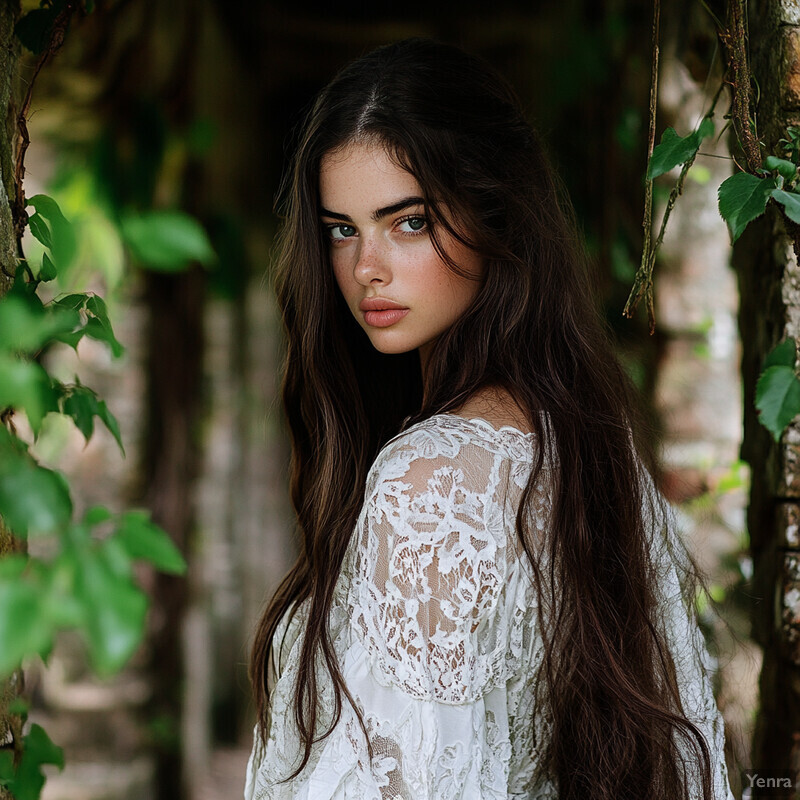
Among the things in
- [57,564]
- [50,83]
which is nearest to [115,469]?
[50,83]

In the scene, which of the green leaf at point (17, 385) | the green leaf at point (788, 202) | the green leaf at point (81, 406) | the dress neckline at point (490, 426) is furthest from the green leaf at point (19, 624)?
the green leaf at point (788, 202)

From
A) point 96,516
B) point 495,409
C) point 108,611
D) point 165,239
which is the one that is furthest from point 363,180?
point 108,611

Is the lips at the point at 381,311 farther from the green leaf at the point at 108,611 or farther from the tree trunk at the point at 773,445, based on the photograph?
the green leaf at the point at 108,611

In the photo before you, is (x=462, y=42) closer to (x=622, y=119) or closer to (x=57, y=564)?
(x=622, y=119)

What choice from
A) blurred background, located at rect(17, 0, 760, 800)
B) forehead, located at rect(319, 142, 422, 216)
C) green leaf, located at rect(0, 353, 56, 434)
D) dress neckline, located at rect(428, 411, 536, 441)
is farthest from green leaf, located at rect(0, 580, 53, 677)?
blurred background, located at rect(17, 0, 760, 800)

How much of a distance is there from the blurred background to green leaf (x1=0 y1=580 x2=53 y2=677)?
5.41 ft

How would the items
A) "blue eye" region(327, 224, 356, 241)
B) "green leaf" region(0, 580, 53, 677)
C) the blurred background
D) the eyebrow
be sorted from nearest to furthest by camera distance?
"green leaf" region(0, 580, 53, 677)
the eyebrow
"blue eye" region(327, 224, 356, 241)
the blurred background

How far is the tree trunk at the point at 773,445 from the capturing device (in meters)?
1.38

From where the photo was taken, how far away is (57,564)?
24.2 inches

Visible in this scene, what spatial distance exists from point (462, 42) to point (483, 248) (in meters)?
2.68

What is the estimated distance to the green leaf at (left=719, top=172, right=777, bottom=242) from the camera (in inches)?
43.6

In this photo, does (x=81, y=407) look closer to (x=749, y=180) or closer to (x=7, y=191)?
(x=7, y=191)

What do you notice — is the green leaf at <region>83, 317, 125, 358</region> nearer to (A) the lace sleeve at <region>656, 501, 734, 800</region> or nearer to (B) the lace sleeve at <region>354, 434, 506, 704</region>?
(B) the lace sleeve at <region>354, 434, 506, 704</region>

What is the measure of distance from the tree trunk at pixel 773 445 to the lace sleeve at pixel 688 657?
0.14m
